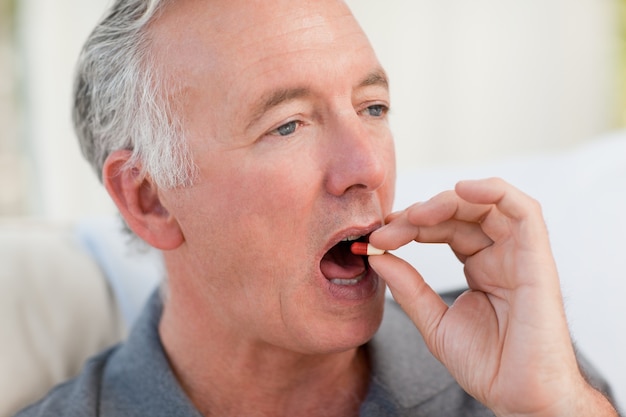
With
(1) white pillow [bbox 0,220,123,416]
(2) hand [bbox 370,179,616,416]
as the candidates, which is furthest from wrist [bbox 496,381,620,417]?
(1) white pillow [bbox 0,220,123,416]

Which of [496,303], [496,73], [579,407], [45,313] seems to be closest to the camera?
[579,407]

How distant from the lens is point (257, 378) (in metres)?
1.44

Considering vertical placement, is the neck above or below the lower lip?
below

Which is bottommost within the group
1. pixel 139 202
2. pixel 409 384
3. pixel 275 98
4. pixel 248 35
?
pixel 409 384

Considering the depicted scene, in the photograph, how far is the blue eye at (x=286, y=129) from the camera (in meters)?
1.27

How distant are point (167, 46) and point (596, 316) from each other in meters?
0.99

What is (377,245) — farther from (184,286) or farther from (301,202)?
(184,286)

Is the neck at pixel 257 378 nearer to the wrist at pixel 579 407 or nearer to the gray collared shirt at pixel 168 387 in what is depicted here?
the gray collared shirt at pixel 168 387

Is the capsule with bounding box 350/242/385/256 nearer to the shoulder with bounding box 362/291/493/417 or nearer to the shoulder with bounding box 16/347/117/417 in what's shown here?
the shoulder with bounding box 362/291/493/417

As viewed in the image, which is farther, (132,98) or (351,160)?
(132,98)

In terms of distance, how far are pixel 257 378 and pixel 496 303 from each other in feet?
1.49

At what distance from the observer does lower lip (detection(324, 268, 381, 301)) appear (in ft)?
4.21

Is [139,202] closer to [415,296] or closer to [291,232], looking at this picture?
[291,232]

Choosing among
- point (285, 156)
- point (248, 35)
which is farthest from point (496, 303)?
point (248, 35)
